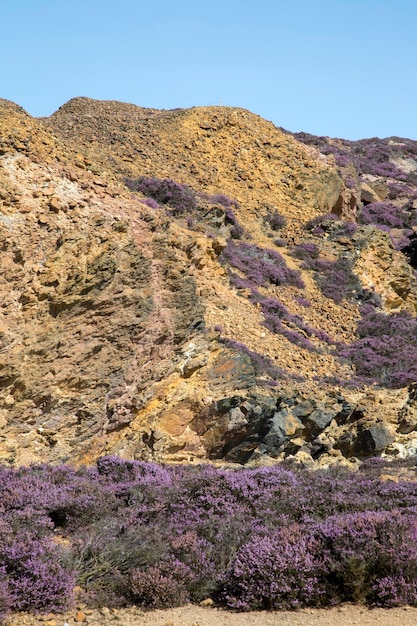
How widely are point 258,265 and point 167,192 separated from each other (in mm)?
A: 4397

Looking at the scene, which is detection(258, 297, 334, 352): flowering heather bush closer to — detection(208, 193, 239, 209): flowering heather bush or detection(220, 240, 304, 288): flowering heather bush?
detection(220, 240, 304, 288): flowering heather bush

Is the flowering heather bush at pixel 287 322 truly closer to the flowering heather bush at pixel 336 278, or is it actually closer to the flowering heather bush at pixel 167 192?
the flowering heather bush at pixel 336 278

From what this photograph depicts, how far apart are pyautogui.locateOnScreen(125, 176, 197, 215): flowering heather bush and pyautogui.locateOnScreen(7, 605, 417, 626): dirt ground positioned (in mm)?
17265

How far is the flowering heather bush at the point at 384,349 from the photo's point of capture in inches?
758

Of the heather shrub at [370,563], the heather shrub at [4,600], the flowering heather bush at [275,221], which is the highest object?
the flowering heather bush at [275,221]

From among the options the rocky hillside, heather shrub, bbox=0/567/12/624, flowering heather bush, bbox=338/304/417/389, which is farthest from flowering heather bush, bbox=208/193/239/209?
heather shrub, bbox=0/567/12/624

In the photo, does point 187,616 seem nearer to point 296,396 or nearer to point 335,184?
point 296,396

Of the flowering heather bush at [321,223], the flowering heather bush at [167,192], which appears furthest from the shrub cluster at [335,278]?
the flowering heather bush at [167,192]

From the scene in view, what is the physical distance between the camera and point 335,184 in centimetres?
3002

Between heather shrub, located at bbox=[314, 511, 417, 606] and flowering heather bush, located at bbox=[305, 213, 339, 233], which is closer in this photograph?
heather shrub, located at bbox=[314, 511, 417, 606]

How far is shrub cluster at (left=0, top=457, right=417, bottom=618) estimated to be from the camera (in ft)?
23.1

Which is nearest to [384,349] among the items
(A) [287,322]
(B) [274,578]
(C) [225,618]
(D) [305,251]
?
(A) [287,322]

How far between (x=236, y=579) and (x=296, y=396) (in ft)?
25.8

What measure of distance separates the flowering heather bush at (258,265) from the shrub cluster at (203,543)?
37.6 feet
